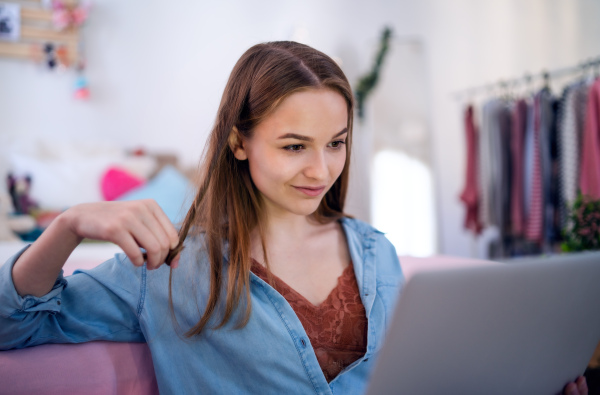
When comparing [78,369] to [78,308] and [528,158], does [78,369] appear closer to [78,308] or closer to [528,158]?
[78,308]

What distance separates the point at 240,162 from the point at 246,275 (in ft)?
0.88

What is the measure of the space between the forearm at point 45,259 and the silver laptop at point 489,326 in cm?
46

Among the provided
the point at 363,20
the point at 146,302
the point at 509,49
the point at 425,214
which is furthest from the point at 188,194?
the point at 509,49

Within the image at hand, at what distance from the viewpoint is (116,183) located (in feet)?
8.24

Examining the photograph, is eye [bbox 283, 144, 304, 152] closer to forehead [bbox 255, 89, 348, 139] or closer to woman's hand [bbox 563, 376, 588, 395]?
forehead [bbox 255, 89, 348, 139]

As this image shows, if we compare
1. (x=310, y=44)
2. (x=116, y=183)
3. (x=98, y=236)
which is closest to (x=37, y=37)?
(x=116, y=183)

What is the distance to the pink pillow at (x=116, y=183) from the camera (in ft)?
8.15

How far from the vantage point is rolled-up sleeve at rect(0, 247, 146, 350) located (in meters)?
0.68

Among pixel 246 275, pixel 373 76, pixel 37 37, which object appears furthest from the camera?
pixel 373 76

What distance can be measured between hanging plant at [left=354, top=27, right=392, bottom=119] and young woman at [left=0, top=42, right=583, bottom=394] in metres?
2.79

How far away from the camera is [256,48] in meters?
0.94

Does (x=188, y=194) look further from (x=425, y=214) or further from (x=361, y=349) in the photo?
(x=425, y=214)

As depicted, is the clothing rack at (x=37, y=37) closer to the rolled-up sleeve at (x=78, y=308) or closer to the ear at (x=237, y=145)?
the ear at (x=237, y=145)

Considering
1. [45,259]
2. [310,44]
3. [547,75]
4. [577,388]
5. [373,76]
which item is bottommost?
[577,388]
